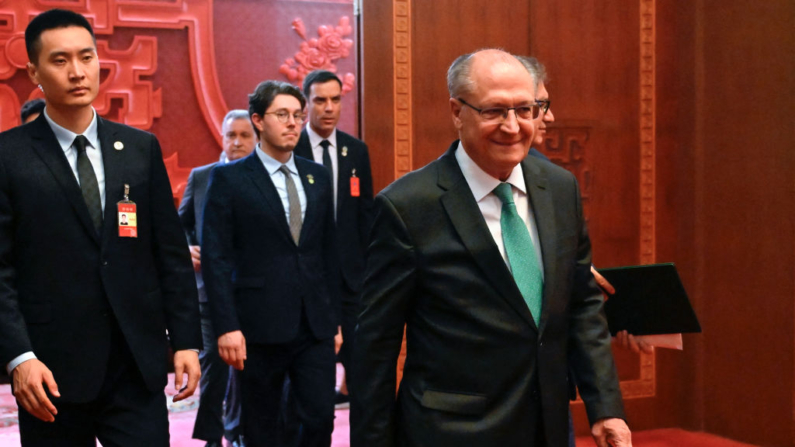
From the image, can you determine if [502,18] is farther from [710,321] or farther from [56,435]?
[56,435]

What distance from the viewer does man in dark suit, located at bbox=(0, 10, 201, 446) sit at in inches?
86.5

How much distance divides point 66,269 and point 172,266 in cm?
28

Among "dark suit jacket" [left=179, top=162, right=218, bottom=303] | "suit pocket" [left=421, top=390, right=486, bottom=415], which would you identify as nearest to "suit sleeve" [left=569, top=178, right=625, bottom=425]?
"suit pocket" [left=421, top=390, right=486, bottom=415]

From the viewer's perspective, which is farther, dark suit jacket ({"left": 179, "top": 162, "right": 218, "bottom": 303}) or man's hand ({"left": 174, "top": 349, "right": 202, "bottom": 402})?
dark suit jacket ({"left": 179, "top": 162, "right": 218, "bottom": 303})

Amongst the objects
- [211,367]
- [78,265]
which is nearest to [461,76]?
[78,265]

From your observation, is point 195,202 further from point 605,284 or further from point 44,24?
point 605,284

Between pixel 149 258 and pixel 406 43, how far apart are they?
7.04ft

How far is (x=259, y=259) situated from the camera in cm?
335

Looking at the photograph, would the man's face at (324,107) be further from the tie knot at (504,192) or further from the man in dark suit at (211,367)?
the tie knot at (504,192)

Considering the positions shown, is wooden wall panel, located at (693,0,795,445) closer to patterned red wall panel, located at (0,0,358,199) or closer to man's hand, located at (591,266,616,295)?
man's hand, located at (591,266,616,295)

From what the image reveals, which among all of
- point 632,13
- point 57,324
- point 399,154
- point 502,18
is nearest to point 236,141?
point 399,154

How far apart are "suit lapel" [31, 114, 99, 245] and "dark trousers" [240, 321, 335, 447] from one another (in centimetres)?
125

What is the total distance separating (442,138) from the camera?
4.25 m

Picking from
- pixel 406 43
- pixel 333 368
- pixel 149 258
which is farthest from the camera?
pixel 406 43
